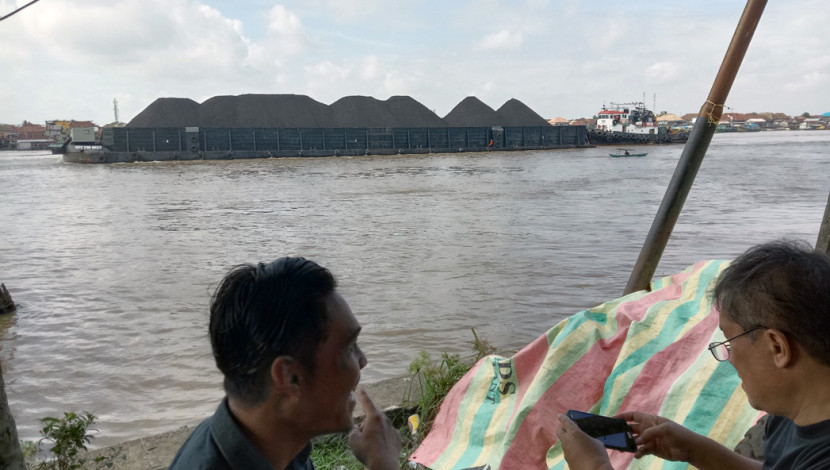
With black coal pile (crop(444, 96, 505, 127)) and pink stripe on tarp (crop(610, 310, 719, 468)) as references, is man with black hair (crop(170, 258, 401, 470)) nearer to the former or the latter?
pink stripe on tarp (crop(610, 310, 719, 468))

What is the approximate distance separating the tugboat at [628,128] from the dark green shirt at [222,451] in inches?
2861

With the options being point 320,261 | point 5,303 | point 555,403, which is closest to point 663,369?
point 555,403

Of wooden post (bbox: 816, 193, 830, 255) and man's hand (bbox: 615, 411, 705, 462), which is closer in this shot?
man's hand (bbox: 615, 411, 705, 462)

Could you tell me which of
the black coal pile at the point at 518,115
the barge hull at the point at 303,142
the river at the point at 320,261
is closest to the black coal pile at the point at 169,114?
the barge hull at the point at 303,142

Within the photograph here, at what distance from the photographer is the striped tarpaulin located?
259cm

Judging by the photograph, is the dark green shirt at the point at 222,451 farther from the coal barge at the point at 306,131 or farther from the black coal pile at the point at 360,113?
the black coal pile at the point at 360,113

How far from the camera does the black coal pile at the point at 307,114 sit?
6706cm

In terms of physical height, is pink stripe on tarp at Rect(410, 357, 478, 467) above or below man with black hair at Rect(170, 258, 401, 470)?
below

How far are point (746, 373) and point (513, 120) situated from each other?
266 ft

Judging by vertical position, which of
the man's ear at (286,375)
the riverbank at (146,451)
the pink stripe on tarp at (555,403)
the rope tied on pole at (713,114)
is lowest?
the riverbank at (146,451)

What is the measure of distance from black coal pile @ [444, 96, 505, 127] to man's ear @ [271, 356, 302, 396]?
7791cm

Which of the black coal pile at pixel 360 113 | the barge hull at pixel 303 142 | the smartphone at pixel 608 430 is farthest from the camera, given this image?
the black coal pile at pixel 360 113

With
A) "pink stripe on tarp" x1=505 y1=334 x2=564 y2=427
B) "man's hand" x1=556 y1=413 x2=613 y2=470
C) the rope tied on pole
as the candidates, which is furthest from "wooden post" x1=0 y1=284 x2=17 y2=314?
"man's hand" x1=556 y1=413 x2=613 y2=470

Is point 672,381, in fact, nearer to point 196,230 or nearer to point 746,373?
point 746,373
